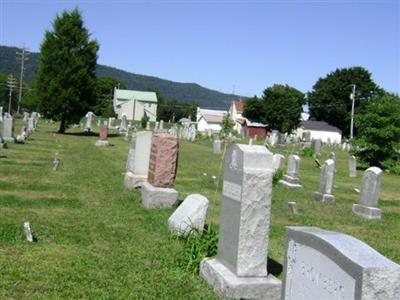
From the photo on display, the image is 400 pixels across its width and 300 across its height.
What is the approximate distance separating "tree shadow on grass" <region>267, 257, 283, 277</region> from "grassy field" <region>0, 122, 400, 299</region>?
13.9 inches

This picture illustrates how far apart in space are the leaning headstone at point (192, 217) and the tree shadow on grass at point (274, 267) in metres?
1.35

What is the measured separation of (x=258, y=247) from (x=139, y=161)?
351 inches

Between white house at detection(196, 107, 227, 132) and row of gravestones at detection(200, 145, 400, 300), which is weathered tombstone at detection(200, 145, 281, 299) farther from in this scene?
white house at detection(196, 107, 227, 132)

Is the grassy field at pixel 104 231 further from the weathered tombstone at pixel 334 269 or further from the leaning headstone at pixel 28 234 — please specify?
the weathered tombstone at pixel 334 269

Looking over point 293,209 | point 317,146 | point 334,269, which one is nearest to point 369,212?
point 293,209

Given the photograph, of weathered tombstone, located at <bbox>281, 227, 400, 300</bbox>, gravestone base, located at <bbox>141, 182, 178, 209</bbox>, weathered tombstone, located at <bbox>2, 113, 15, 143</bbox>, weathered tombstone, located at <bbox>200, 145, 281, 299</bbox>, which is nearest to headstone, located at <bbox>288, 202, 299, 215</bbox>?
gravestone base, located at <bbox>141, 182, 178, 209</bbox>

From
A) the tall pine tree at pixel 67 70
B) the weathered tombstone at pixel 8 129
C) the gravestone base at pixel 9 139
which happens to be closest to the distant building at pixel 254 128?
the tall pine tree at pixel 67 70

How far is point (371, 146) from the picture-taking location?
2956 cm

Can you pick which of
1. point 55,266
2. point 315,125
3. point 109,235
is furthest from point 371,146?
point 315,125

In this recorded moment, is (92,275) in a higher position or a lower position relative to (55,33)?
lower

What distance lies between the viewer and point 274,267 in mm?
8031

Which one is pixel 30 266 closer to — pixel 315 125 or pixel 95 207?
pixel 95 207

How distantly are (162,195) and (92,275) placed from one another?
544 cm

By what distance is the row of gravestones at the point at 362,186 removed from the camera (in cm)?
1388
